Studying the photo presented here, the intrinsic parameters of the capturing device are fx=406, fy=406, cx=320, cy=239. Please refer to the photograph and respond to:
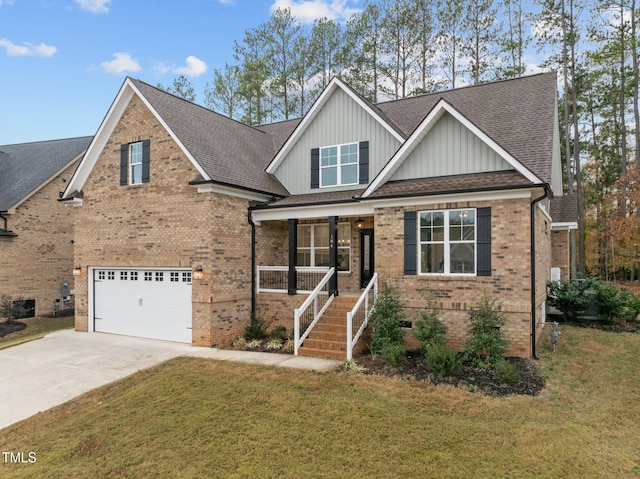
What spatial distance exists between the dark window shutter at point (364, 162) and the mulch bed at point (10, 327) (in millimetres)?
16522

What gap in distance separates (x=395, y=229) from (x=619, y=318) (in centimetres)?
983

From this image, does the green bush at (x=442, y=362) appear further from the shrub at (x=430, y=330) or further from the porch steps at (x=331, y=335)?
the porch steps at (x=331, y=335)

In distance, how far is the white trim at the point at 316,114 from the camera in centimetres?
1308

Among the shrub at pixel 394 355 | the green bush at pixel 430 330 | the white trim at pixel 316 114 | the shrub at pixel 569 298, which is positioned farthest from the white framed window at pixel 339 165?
the shrub at pixel 569 298

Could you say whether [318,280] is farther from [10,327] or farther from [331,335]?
[10,327]

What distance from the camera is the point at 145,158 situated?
1364 centimetres

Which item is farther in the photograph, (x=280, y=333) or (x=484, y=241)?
(x=280, y=333)

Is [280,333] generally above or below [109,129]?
below

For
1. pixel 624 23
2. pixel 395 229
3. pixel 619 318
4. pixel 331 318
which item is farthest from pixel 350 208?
pixel 624 23

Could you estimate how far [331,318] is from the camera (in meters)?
11.4

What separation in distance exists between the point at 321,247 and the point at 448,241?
5.61 metres

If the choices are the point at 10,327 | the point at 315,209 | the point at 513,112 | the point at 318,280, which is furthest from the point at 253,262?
the point at 10,327

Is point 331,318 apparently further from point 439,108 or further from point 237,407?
point 439,108

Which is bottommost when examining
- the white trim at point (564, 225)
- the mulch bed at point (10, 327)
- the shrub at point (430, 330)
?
the mulch bed at point (10, 327)
